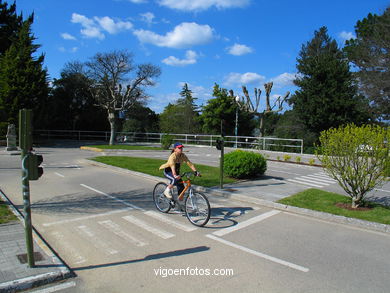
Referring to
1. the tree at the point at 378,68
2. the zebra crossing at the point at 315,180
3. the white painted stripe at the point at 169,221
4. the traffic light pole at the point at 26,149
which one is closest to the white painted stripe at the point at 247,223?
the white painted stripe at the point at 169,221

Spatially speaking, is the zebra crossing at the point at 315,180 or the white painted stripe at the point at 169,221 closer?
the white painted stripe at the point at 169,221

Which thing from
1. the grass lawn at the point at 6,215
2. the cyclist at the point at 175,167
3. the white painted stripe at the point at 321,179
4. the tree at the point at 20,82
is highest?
the tree at the point at 20,82

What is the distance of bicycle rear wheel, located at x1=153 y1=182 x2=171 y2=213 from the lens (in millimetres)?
7129

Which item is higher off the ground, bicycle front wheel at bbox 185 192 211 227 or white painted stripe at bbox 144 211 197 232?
bicycle front wheel at bbox 185 192 211 227

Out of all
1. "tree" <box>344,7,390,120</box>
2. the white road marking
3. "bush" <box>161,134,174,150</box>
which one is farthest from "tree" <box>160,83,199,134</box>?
the white road marking

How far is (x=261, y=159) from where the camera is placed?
1204 cm

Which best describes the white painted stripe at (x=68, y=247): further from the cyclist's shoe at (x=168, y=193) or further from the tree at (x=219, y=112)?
Answer: the tree at (x=219, y=112)

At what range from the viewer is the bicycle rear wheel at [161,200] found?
7129 millimetres

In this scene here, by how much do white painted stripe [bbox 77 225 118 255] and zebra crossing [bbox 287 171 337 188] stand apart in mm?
8409

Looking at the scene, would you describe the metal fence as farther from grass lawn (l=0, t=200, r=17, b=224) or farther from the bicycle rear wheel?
grass lawn (l=0, t=200, r=17, b=224)

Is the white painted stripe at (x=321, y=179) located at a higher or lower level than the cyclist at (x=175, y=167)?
lower

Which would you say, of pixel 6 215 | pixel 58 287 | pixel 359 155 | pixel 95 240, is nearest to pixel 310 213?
pixel 359 155

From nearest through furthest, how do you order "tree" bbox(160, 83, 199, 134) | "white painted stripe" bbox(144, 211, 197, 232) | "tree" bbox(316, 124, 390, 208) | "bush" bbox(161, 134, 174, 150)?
"white painted stripe" bbox(144, 211, 197, 232) → "tree" bbox(316, 124, 390, 208) → "bush" bbox(161, 134, 174, 150) → "tree" bbox(160, 83, 199, 134)

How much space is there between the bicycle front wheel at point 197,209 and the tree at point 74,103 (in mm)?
33565
